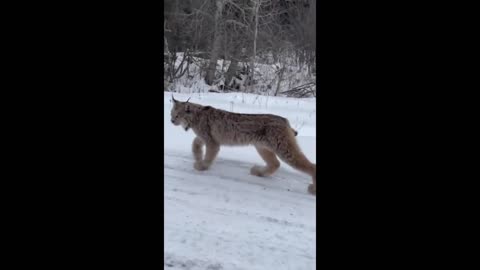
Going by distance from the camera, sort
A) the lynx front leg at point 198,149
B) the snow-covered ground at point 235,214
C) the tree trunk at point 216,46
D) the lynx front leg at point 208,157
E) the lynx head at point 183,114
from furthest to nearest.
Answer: the tree trunk at point 216,46, the lynx head at point 183,114, the lynx front leg at point 198,149, the lynx front leg at point 208,157, the snow-covered ground at point 235,214

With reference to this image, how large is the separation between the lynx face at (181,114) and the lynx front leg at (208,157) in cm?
51

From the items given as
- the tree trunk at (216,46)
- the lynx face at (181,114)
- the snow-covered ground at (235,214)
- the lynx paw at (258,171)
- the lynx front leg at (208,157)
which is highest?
the tree trunk at (216,46)

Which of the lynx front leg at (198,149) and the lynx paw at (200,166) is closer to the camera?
the lynx paw at (200,166)

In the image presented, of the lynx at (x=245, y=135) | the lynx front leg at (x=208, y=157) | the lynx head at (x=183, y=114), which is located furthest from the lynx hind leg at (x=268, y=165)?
the lynx head at (x=183, y=114)

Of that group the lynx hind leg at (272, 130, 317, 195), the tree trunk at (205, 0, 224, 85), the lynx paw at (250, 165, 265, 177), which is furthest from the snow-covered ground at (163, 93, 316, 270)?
the tree trunk at (205, 0, 224, 85)

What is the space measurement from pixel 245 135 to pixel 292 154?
2.22 ft

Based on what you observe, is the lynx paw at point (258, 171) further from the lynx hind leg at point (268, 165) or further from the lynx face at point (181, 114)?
the lynx face at point (181, 114)

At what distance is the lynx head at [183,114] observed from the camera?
5.89m
